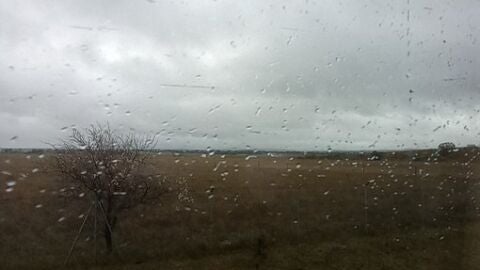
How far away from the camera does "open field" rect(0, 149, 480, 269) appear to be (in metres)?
8.51

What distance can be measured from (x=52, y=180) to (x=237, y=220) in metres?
4.27

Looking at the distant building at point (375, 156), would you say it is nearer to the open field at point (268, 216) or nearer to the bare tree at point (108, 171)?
the open field at point (268, 216)

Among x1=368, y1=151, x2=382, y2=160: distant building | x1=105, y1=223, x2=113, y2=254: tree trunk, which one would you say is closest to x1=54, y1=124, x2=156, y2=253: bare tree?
x1=105, y1=223, x2=113, y2=254: tree trunk

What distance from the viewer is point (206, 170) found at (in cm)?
907

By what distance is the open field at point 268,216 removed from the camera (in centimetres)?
851

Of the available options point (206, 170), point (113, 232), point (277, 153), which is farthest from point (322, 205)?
point (113, 232)

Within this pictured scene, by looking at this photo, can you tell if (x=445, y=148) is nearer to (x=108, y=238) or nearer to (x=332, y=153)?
(x=332, y=153)

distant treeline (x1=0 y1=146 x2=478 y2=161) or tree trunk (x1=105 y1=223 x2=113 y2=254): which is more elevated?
distant treeline (x1=0 y1=146 x2=478 y2=161)

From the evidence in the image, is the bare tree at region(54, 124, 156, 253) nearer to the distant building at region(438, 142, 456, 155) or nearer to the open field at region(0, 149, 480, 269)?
the open field at region(0, 149, 480, 269)

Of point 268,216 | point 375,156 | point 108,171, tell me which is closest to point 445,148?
point 375,156

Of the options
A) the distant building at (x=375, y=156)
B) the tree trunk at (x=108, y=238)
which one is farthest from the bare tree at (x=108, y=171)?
the distant building at (x=375, y=156)

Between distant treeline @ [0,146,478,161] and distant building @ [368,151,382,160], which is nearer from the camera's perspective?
distant treeline @ [0,146,478,161]

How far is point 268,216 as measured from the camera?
37.9 ft

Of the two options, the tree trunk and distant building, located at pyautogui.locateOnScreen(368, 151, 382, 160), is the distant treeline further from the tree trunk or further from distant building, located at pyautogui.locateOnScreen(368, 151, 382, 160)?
the tree trunk
